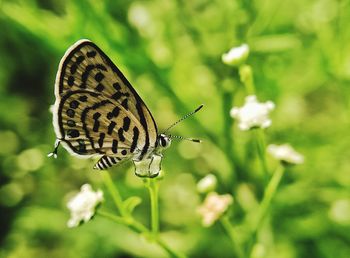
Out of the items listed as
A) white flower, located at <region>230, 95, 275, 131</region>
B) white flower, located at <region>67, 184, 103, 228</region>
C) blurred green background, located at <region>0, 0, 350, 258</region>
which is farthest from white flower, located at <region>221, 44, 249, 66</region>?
white flower, located at <region>67, 184, 103, 228</region>

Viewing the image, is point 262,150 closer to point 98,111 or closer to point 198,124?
point 98,111

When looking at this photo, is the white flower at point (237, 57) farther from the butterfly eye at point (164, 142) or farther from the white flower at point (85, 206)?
the white flower at point (85, 206)

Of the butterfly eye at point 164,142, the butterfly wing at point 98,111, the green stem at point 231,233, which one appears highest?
the butterfly wing at point 98,111

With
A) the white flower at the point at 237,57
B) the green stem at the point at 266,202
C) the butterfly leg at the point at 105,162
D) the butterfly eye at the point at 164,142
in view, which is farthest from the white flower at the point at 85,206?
the white flower at the point at 237,57

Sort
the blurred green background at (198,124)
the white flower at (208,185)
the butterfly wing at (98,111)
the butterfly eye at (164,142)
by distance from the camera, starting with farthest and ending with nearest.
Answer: the blurred green background at (198,124) < the white flower at (208,185) < the butterfly eye at (164,142) < the butterfly wing at (98,111)

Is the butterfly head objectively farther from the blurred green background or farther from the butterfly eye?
the blurred green background

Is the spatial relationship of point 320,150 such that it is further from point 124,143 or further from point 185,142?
point 124,143

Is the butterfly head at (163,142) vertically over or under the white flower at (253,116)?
over

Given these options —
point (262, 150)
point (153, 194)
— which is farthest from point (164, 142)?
point (262, 150)
